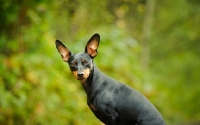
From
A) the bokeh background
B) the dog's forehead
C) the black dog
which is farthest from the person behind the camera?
the bokeh background

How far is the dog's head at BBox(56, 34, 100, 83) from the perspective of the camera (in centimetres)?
298

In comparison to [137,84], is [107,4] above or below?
above

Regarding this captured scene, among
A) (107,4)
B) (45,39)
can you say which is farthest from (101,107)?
(107,4)

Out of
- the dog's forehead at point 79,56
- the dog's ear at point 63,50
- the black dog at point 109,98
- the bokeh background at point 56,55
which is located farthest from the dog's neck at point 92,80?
the bokeh background at point 56,55

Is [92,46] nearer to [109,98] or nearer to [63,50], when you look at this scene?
[63,50]

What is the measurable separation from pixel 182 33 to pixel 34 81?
9.95 meters

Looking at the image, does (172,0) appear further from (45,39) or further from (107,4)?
(45,39)

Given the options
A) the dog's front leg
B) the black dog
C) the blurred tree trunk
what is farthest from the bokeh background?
the dog's front leg

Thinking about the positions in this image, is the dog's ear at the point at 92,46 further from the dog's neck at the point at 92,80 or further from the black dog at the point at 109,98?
the dog's neck at the point at 92,80

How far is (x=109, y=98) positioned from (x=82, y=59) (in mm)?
389

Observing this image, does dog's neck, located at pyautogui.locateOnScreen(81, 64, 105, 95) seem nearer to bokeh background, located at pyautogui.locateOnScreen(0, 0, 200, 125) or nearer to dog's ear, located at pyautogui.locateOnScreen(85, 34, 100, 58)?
dog's ear, located at pyautogui.locateOnScreen(85, 34, 100, 58)

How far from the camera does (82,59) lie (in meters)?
3.06

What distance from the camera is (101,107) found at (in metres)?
2.96

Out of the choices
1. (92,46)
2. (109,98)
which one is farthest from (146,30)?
(109,98)
